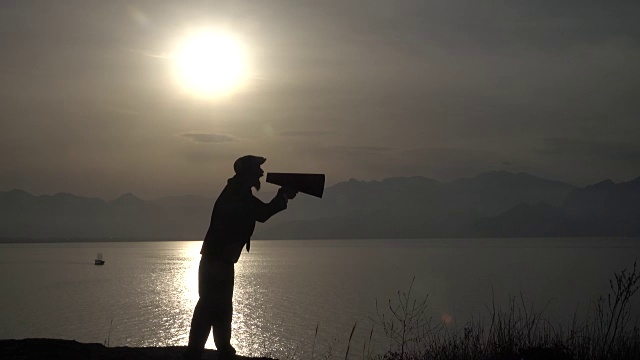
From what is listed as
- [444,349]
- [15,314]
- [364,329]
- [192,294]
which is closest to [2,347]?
[444,349]

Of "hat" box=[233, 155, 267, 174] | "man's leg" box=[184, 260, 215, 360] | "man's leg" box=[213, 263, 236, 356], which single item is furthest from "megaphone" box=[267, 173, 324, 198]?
"man's leg" box=[184, 260, 215, 360]

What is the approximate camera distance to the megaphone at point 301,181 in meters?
8.34

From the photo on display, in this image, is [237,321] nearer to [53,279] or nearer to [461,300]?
[461,300]

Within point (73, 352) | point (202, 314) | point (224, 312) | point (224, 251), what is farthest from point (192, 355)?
point (73, 352)

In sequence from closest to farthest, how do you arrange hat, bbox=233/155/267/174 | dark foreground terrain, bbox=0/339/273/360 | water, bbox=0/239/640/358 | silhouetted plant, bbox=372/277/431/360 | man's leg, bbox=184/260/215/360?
man's leg, bbox=184/260/215/360 < hat, bbox=233/155/267/174 < dark foreground terrain, bbox=0/339/273/360 < silhouetted plant, bbox=372/277/431/360 < water, bbox=0/239/640/358

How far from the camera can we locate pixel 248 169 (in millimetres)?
8555

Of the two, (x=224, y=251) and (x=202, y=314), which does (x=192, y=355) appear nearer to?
(x=202, y=314)

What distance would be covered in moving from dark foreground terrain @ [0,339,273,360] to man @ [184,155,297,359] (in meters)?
1.37

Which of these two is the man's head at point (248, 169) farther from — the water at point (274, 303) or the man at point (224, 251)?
the water at point (274, 303)

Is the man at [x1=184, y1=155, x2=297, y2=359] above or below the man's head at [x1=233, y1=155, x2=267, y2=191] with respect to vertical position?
below

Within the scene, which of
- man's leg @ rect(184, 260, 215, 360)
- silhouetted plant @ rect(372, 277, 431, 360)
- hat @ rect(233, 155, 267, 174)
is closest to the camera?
man's leg @ rect(184, 260, 215, 360)

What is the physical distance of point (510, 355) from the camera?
9133 mm

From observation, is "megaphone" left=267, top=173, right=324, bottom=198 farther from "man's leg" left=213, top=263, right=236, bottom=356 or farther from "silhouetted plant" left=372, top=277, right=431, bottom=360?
"silhouetted plant" left=372, top=277, right=431, bottom=360

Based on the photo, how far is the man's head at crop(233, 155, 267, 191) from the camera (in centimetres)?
855
